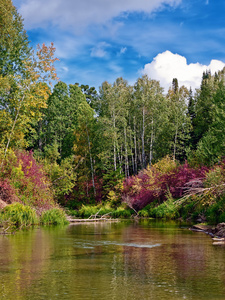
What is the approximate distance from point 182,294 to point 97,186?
38202mm

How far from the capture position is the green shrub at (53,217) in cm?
2105

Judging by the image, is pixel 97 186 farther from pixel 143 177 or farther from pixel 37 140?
pixel 37 140

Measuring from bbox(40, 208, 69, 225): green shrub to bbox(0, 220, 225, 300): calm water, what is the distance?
8.24 meters

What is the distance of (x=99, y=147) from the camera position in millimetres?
44219

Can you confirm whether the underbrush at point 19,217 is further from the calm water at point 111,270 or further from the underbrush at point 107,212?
the underbrush at point 107,212

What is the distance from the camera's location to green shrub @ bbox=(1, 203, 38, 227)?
57.8ft

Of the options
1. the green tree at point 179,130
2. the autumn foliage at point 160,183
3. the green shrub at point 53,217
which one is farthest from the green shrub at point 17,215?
the green tree at point 179,130

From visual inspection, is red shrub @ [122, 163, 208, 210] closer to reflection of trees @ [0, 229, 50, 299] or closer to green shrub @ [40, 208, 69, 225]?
green shrub @ [40, 208, 69, 225]

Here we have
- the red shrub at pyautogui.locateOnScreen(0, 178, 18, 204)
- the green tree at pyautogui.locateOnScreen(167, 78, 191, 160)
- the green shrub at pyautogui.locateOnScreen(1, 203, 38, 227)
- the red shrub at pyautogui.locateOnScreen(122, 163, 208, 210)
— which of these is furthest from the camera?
the green tree at pyautogui.locateOnScreen(167, 78, 191, 160)

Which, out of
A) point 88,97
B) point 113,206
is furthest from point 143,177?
point 88,97

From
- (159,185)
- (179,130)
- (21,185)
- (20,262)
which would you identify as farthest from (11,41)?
(179,130)

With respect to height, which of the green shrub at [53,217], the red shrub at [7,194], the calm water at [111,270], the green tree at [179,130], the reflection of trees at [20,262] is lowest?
the calm water at [111,270]

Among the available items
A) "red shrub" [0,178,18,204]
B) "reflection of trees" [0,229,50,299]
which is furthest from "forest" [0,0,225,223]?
"reflection of trees" [0,229,50,299]

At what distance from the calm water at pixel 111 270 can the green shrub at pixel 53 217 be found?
325 inches
